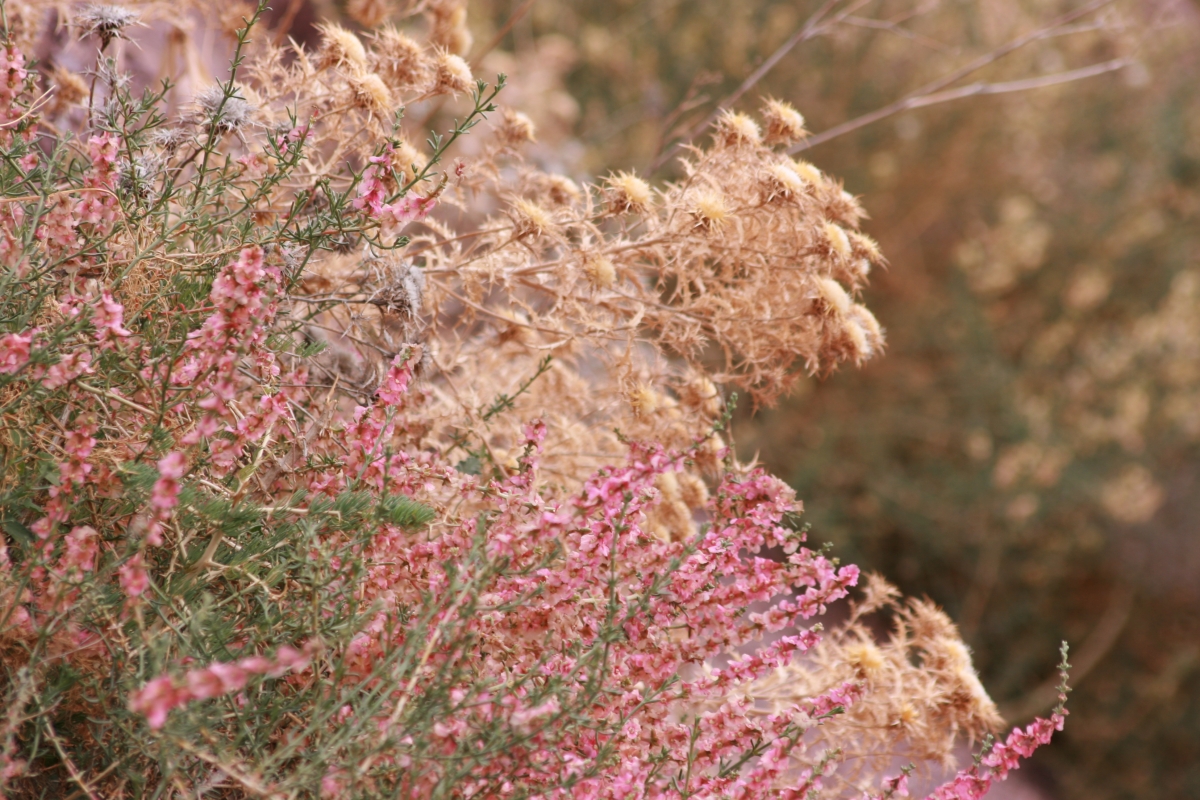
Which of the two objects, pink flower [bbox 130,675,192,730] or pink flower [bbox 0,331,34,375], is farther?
pink flower [bbox 0,331,34,375]

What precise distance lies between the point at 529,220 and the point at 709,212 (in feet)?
0.67

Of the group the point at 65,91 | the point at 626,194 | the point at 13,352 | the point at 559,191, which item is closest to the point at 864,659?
the point at 626,194

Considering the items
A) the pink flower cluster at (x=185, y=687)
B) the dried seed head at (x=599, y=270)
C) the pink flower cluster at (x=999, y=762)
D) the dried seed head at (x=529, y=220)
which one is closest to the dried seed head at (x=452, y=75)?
the dried seed head at (x=529, y=220)

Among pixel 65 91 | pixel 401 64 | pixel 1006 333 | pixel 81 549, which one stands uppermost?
pixel 1006 333

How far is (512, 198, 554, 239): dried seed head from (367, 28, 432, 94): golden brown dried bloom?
20 cm

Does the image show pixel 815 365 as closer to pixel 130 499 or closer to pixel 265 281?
pixel 265 281

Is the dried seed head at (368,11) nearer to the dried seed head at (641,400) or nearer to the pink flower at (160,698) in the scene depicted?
the dried seed head at (641,400)

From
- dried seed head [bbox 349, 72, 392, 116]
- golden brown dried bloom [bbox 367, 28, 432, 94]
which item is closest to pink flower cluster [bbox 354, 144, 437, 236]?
dried seed head [bbox 349, 72, 392, 116]

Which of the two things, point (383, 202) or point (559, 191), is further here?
point (559, 191)

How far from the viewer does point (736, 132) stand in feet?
3.91

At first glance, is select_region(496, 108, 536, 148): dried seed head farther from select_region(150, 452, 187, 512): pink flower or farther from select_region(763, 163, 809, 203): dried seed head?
select_region(150, 452, 187, 512): pink flower

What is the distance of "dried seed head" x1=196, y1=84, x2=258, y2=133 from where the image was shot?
3.40 ft

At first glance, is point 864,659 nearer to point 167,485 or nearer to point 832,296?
point 832,296

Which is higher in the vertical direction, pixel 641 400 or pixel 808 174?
pixel 808 174
